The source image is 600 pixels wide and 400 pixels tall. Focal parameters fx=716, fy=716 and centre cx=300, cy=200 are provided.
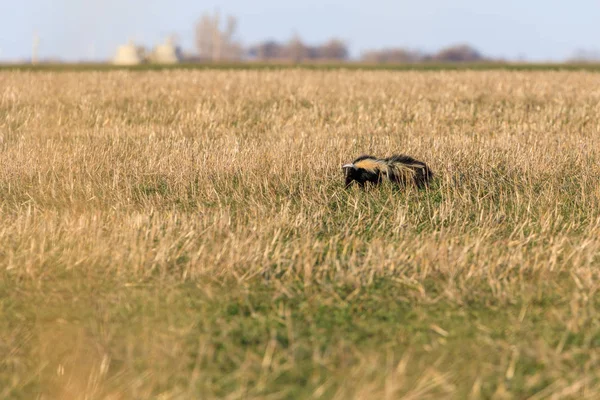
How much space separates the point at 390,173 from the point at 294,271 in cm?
288

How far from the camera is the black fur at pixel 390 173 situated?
26.2ft

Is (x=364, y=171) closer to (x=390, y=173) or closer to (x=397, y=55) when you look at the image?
(x=390, y=173)

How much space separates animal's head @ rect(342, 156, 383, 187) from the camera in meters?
8.02

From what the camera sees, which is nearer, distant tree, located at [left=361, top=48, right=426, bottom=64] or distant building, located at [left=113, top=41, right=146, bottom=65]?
distant building, located at [left=113, top=41, right=146, bottom=65]

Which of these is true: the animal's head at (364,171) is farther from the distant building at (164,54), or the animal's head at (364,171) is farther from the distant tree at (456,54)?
the distant tree at (456,54)

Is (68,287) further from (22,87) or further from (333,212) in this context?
(22,87)

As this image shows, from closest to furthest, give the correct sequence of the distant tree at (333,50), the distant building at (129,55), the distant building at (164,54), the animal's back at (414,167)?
the animal's back at (414,167)
the distant building at (129,55)
the distant building at (164,54)
the distant tree at (333,50)

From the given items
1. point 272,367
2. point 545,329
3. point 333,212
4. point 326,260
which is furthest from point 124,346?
point 333,212

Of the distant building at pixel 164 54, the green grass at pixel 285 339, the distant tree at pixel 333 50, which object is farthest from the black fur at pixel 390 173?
the distant tree at pixel 333 50

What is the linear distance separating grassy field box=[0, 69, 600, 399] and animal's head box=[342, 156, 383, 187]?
0.21 m

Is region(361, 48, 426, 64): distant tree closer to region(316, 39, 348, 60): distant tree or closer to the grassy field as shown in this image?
region(316, 39, 348, 60): distant tree

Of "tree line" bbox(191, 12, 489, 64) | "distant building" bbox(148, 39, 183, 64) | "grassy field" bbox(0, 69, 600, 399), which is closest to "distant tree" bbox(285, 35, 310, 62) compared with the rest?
"tree line" bbox(191, 12, 489, 64)

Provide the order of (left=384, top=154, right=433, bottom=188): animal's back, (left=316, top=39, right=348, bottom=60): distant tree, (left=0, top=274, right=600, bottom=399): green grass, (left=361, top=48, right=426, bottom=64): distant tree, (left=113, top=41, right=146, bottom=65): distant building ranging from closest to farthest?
(left=0, top=274, right=600, bottom=399): green grass
(left=384, top=154, right=433, bottom=188): animal's back
(left=113, top=41, right=146, bottom=65): distant building
(left=361, top=48, right=426, bottom=64): distant tree
(left=316, top=39, right=348, bottom=60): distant tree

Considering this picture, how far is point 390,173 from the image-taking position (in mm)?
8039
